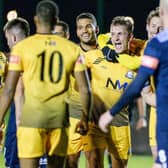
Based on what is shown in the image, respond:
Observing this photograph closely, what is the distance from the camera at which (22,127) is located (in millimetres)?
6574

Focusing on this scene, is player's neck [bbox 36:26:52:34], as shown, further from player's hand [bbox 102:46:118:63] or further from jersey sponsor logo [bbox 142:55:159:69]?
player's hand [bbox 102:46:118:63]

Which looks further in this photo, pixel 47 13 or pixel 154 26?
pixel 154 26

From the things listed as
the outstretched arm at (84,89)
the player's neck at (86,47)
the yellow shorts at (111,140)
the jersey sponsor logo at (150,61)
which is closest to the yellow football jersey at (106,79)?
the yellow shorts at (111,140)

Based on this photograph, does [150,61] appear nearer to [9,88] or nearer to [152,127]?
[9,88]

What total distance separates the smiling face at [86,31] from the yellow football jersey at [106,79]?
0.36m

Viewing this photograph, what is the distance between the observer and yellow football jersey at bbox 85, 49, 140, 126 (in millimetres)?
8055

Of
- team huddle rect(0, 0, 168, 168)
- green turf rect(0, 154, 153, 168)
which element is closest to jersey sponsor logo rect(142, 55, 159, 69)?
team huddle rect(0, 0, 168, 168)

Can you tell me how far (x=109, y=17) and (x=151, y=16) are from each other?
6.38 meters

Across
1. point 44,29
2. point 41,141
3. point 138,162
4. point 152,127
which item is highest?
point 44,29

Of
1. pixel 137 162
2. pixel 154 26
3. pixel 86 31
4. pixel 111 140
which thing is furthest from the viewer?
pixel 137 162

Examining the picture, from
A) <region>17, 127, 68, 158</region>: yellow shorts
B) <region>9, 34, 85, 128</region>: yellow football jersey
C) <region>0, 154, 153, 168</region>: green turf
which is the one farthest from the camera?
<region>0, 154, 153, 168</region>: green turf

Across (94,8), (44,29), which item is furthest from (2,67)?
(94,8)

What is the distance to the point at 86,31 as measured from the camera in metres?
8.48

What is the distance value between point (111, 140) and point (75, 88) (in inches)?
25.7
